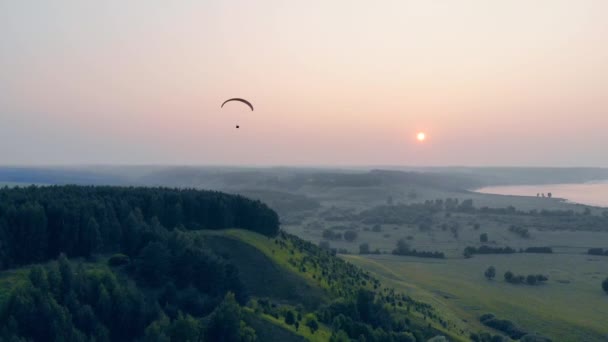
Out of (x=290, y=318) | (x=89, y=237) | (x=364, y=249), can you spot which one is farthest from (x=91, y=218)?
(x=364, y=249)

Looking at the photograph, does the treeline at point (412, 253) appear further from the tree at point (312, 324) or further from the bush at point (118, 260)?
the bush at point (118, 260)

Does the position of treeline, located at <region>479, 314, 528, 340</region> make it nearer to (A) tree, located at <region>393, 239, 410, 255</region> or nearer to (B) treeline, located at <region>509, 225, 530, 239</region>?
(A) tree, located at <region>393, 239, 410, 255</region>

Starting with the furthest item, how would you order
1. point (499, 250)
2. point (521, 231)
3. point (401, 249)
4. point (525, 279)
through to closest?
point (521, 231) → point (401, 249) → point (499, 250) → point (525, 279)

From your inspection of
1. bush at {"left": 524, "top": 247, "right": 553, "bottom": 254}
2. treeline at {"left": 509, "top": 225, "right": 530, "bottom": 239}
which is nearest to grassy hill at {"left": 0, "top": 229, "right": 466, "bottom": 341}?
bush at {"left": 524, "top": 247, "right": 553, "bottom": 254}

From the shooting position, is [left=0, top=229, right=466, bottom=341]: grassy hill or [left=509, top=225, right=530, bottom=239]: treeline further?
[left=509, top=225, right=530, bottom=239]: treeline

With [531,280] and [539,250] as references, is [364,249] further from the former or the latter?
[531,280]

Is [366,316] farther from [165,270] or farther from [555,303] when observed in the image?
[555,303]
